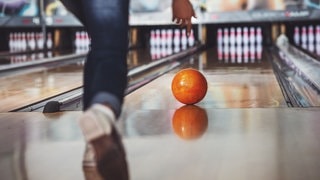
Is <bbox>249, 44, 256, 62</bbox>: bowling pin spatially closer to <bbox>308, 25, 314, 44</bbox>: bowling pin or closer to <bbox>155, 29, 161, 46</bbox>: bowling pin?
<bbox>308, 25, 314, 44</bbox>: bowling pin

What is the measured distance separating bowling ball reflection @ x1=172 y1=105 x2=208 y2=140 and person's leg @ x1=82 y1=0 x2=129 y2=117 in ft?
1.54

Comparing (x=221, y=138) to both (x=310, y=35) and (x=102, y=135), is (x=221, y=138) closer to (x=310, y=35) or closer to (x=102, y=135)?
(x=102, y=135)

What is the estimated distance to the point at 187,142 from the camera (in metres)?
1.42

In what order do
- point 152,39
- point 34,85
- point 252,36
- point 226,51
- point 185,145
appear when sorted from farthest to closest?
point 152,39 < point 252,36 < point 226,51 < point 34,85 < point 185,145

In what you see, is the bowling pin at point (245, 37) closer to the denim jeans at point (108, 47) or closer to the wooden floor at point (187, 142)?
the wooden floor at point (187, 142)

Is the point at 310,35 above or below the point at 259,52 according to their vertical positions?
above

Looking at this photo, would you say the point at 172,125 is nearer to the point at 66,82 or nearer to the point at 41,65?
the point at 66,82

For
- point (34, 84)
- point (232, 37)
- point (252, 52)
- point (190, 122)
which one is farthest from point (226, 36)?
point (190, 122)

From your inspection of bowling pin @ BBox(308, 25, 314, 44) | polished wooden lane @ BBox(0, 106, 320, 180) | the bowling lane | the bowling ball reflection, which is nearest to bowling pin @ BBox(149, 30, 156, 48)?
bowling pin @ BBox(308, 25, 314, 44)

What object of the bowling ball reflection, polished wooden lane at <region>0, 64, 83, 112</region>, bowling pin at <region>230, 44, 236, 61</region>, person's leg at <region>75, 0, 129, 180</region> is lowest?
polished wooden lane at <region>0, 64, 83, 112</region>

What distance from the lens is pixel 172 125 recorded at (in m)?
1.70

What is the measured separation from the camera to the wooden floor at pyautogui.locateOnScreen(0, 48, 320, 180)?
112cm

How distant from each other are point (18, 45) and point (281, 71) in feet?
16.4

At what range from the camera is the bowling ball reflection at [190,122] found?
1541mm
